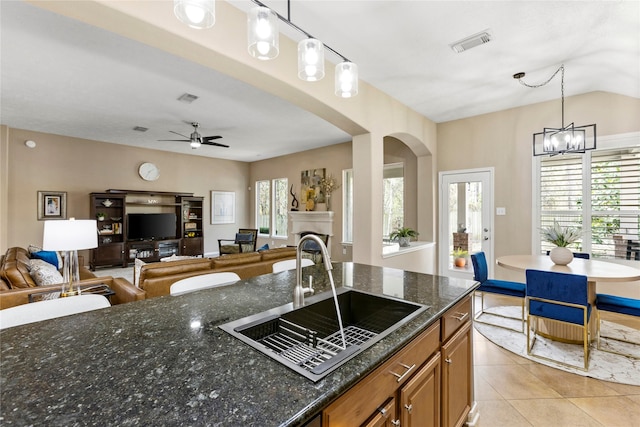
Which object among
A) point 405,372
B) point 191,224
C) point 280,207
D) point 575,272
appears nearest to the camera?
point 405,372

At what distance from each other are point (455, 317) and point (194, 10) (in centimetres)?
194

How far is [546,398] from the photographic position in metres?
2.13

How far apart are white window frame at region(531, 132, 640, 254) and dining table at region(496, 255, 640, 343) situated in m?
1.05

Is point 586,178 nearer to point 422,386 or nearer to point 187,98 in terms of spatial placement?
point 422,386

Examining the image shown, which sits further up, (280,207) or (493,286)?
(280,207)

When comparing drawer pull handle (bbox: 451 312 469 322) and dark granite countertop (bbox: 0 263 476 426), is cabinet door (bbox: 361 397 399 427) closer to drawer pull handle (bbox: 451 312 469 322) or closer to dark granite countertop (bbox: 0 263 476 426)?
dark granite countertop (bbox: 0 263 476 426)

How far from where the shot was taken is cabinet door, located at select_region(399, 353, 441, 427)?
1.14 metres

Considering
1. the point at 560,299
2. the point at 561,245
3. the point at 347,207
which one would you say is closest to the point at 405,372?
the point at 560,299

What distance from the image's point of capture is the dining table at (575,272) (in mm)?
2547

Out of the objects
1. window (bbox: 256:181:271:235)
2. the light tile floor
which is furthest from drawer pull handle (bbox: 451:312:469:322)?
window (bbox: 256:181:271:235)

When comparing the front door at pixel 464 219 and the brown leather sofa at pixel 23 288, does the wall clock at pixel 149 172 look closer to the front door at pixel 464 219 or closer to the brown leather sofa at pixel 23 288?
the brown leather sofa at pixel 23 288

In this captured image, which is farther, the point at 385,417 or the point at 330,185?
the point at 330,185

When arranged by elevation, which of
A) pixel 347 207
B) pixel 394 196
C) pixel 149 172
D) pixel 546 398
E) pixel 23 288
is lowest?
pixel 546 398

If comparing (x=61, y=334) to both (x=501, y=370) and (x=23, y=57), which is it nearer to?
(x=501, y=370)
